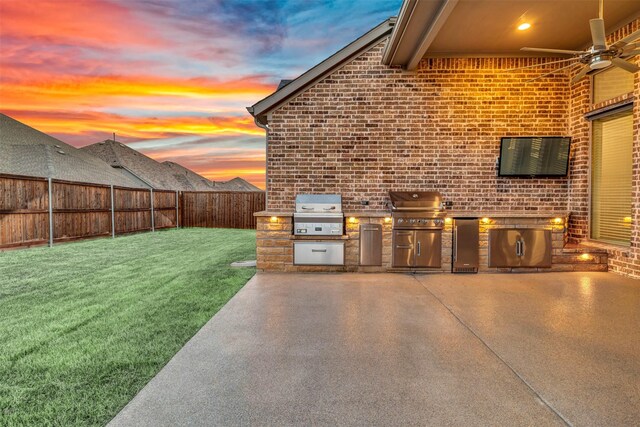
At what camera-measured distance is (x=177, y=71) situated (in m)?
9.89

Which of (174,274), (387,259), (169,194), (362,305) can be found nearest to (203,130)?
(169,194)

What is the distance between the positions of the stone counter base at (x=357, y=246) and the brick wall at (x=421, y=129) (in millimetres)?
688

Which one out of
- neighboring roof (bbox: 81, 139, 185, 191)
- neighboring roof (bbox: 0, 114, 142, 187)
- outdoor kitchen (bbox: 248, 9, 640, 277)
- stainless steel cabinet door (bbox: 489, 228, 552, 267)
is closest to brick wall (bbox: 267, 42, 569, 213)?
outdoor kitchen (bbox: 248, 9, 640, 277)

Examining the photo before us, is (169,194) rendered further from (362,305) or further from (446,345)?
(446,345)

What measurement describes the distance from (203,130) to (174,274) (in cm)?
1054

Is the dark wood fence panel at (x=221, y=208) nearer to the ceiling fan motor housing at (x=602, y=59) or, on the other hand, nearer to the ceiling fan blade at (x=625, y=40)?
the ceiling fan motor housing at (x=602, y=59)

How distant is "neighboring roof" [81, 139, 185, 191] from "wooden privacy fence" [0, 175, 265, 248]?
7836mm

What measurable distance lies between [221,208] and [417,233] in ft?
34.2

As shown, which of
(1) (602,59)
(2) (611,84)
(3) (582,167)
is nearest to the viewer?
(1) (602,59)

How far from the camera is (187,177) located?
3556 cm

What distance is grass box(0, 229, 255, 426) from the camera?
5.84 ft

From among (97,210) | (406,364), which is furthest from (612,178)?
(97,210)

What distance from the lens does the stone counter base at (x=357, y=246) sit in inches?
215

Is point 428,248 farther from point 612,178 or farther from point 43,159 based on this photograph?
point 43,159
